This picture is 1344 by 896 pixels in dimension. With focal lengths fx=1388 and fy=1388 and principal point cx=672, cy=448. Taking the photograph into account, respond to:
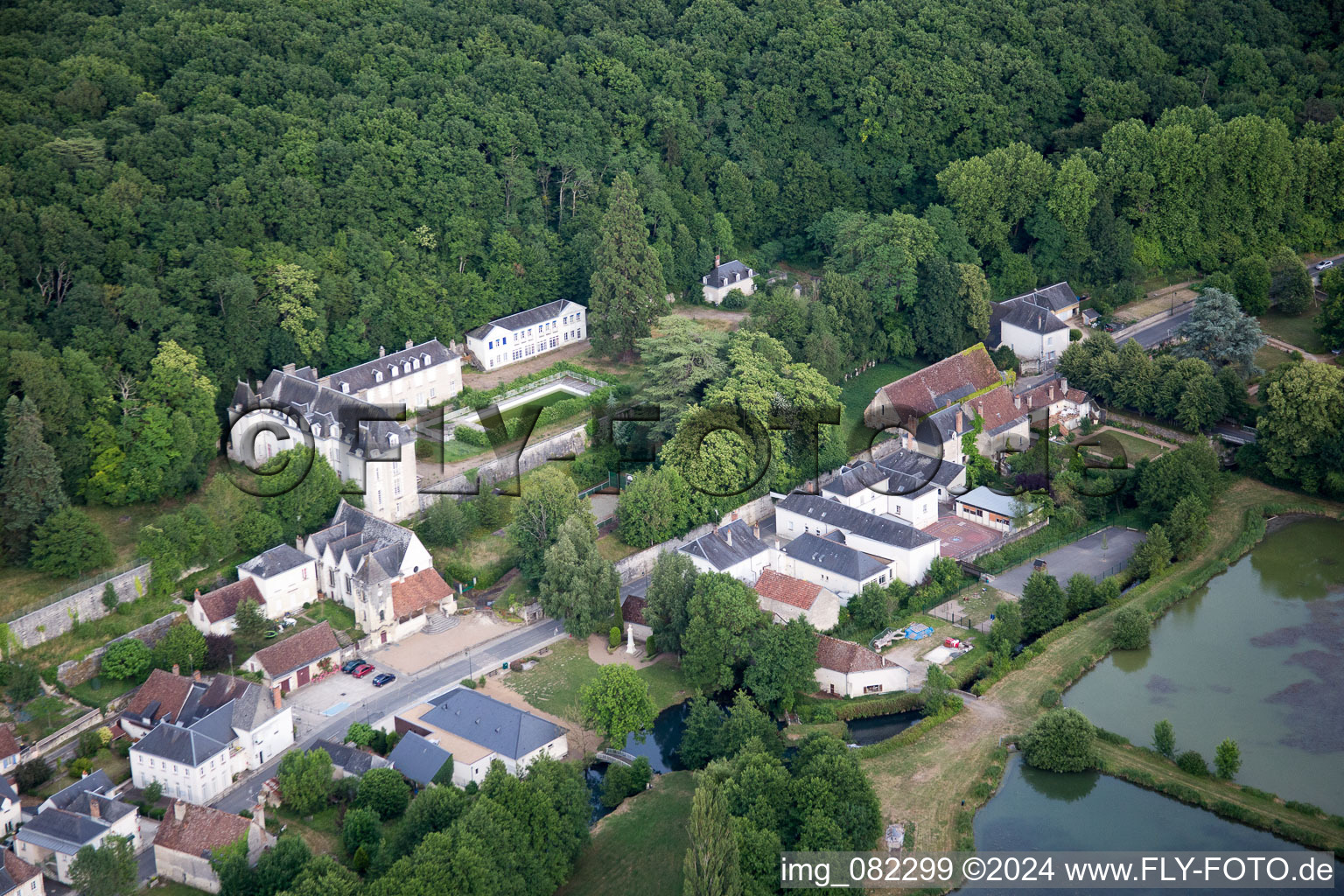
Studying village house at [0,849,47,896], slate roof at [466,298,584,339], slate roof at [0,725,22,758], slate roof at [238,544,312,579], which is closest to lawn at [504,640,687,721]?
slate roof at [238,544,312,579]

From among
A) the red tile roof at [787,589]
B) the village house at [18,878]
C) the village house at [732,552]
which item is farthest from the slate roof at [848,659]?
the village house at [18,878]

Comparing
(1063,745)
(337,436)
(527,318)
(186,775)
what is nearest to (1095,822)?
(1063,745)

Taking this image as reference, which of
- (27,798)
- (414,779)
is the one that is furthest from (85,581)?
(414,779)

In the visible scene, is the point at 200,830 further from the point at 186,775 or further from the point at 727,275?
the point at 727,275

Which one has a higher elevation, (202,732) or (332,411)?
(332,411)

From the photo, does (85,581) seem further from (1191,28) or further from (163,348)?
(1191,28)

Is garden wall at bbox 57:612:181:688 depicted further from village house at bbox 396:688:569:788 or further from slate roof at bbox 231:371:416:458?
slate roof at bbox 231:371:416:458
